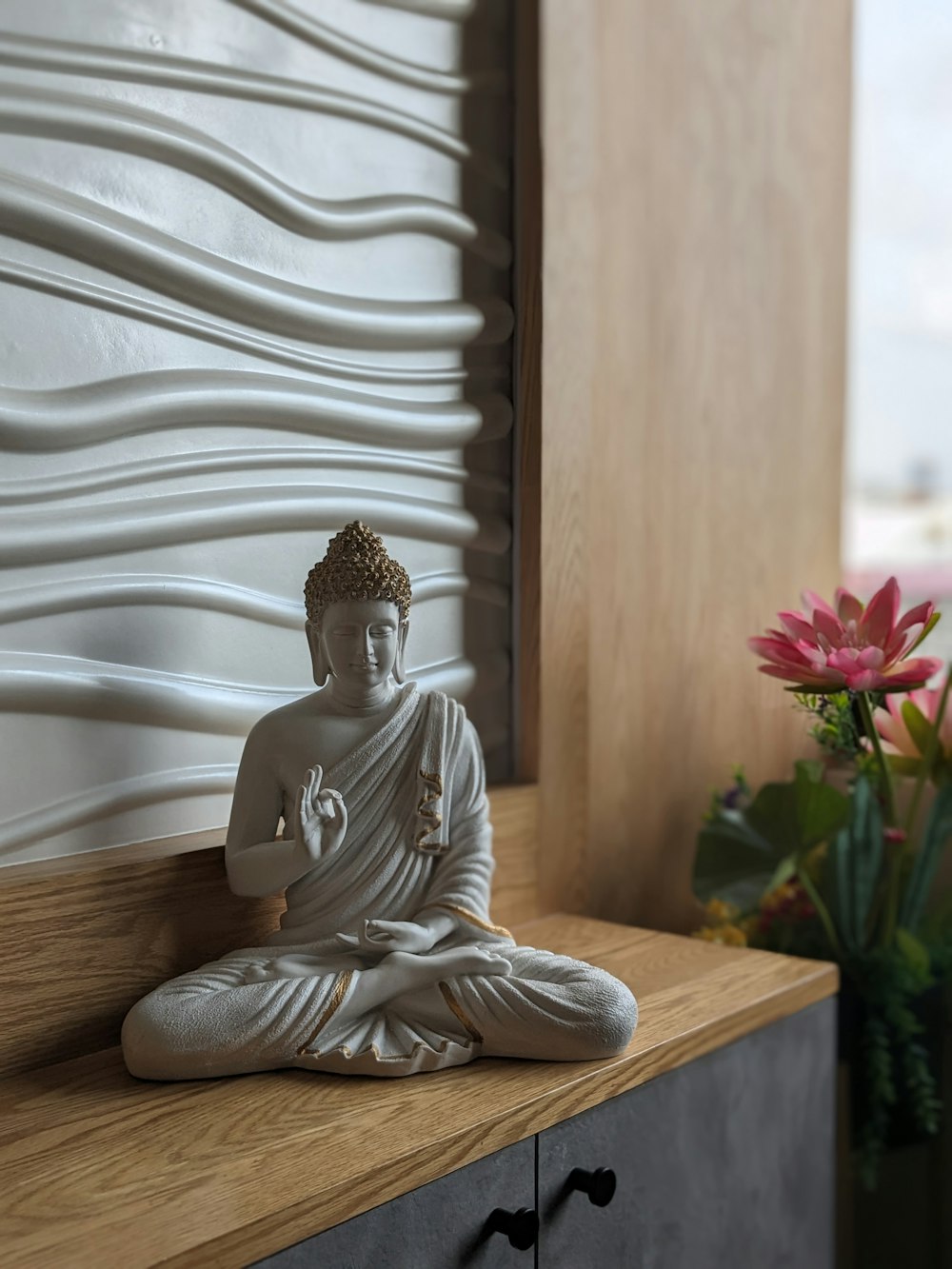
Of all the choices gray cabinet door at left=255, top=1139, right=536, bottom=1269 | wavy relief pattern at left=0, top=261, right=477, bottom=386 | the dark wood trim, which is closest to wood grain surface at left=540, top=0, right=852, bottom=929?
the dark wood trim

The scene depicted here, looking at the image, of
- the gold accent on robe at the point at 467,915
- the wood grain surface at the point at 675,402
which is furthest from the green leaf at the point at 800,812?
the gold accent on robe at the point at 467,915

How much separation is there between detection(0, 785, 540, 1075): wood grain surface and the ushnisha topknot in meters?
0.32

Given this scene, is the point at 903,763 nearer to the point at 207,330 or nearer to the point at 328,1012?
the point at 328,1012

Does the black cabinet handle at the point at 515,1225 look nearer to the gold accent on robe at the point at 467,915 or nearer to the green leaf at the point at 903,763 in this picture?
the gold accent on robe at the point at 467,915

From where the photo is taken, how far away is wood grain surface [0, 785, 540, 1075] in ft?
4.29

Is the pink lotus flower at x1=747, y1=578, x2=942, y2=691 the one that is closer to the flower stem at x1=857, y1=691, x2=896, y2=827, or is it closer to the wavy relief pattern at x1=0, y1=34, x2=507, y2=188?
the flower stem at x1=857, y1=691, x2=896, y2=827

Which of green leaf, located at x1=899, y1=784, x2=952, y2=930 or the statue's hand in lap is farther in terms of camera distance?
green leaf, located at x1=899, y1=784, x2=952, y2=930

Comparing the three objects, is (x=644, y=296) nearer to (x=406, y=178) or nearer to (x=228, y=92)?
(x=406, y=178)

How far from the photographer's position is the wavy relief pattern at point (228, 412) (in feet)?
4.41

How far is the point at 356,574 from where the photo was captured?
1.38m

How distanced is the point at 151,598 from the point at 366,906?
16.0 inches

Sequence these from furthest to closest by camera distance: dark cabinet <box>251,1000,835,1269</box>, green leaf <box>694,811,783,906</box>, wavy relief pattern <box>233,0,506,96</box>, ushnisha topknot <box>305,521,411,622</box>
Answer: green leaf <box>694,811,783,906</box>, wavy relief pattern <box>233,0,506,96</box>, ushnisha topknot <box>305,521,411,622</box>, dark cabinet <box>251,1000,835,1269</box>

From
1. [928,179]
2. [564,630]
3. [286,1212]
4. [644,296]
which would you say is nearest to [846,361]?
[644,296]

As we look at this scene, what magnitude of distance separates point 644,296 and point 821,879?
950 mm
